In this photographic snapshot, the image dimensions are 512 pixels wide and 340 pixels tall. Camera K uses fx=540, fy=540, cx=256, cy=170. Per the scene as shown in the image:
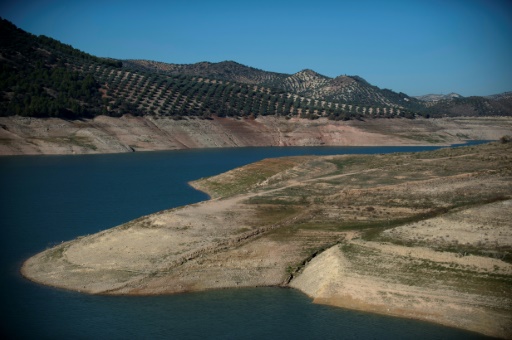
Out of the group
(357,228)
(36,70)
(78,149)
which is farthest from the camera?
(36,70)

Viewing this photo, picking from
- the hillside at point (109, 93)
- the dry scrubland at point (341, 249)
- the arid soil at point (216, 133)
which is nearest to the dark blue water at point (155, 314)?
the dry scrubland at point (341, 249)

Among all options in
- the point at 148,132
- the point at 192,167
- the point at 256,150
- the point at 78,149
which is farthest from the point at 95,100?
the point at 192,167

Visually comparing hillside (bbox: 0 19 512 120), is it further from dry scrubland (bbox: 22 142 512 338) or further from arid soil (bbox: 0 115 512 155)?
dry scrubland (bbox: 22 142 512 338)

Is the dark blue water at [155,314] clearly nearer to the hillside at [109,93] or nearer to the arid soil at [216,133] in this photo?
the arid soil at [216,133]

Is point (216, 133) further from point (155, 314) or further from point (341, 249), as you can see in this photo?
point (155, 314)

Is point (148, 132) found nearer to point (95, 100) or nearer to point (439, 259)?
point (95, 100)
